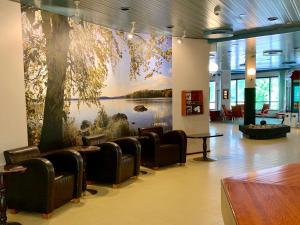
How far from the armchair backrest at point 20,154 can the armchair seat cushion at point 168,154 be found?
8.64 feet

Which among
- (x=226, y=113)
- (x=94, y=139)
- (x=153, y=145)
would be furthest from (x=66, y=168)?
(x=226, y=113)

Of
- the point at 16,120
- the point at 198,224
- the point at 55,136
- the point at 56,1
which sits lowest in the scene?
the point at 198,224

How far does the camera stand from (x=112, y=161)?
5.15 meters

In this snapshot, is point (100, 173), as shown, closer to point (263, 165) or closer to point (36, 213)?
point (36, 213)

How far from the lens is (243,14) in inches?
222

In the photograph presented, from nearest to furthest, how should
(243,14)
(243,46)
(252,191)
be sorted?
(252,191) < (243,14) < (243,46)

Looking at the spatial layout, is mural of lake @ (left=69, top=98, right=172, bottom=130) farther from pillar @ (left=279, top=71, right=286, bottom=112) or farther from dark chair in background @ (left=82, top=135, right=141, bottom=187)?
pillar @ (left=279, top=71, right=286, bottom=112)

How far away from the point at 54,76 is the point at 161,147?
259cm

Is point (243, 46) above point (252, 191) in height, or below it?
above

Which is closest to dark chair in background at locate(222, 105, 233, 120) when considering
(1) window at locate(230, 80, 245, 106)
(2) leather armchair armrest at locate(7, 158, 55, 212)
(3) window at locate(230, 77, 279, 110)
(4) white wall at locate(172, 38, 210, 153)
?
(3) window at locate(230, 77, 279, 110)

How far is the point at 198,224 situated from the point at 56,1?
3709 millimetres

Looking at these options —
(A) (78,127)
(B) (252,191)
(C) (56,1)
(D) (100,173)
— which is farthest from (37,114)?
(B) (252,191)

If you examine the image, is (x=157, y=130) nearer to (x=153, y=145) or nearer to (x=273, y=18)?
(x=153, y=145)

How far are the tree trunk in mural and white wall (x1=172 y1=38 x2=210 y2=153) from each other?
3.06 meters
